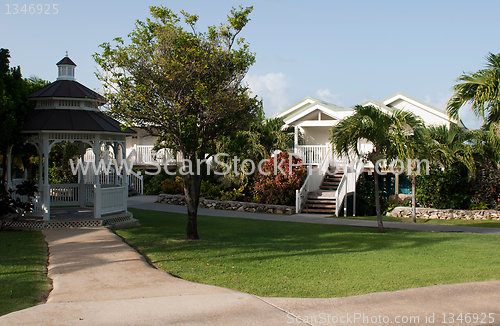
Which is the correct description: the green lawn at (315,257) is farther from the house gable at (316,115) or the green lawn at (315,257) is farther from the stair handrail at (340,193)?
the house gable at (316,115)

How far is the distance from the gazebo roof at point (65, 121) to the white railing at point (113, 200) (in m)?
2.07

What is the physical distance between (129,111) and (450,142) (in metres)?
13.1

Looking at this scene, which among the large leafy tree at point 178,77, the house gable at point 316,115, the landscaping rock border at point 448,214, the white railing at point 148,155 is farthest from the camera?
the white railing at point 148,155

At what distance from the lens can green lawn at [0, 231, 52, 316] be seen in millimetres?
6125

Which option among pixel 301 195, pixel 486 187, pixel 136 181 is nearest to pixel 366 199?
pixel 301 195

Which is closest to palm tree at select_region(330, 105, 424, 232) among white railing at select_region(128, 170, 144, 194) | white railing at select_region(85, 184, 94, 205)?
white railing at select_region(85, 184, 94, 205)

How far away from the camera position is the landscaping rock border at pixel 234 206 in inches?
744

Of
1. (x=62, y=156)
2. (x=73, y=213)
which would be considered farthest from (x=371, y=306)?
(x=62, y=156)

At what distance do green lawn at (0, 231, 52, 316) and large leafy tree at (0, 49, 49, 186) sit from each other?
3138mm

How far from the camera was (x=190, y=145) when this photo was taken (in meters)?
11.5

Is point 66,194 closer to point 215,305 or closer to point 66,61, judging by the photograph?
point 66,61

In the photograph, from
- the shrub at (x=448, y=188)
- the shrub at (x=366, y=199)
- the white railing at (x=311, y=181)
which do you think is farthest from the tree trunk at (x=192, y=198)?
the shrub at (x=448, y=188)

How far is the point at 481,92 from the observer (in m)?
13.5

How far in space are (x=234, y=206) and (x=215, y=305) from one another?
46.4 ft
